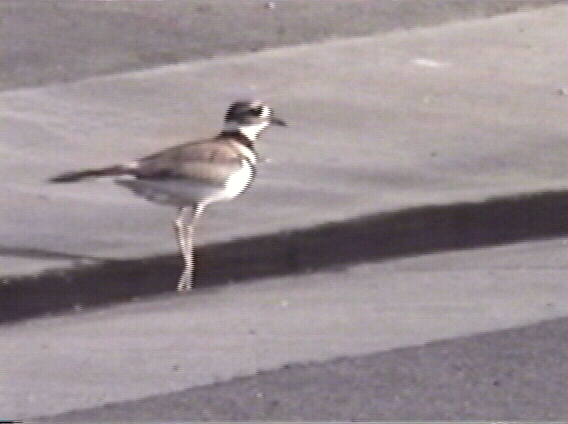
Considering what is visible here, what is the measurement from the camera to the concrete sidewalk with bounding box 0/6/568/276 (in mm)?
7973

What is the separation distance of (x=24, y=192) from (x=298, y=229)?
1.24m

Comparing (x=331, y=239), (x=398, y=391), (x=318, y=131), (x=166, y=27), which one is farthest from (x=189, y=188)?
(x=166, y=27)

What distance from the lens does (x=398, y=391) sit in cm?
634

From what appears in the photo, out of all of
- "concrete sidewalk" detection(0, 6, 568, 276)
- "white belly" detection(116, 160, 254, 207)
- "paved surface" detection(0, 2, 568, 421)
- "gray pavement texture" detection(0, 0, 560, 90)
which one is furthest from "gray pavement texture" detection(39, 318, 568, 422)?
"gray pavement texture" detection(0, 0, 560, 90)

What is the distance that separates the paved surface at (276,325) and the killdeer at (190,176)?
0.37m

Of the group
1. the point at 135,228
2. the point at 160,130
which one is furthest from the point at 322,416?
the point at 160,130

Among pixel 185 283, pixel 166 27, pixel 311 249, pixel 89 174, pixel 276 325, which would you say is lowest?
pixel 276 325

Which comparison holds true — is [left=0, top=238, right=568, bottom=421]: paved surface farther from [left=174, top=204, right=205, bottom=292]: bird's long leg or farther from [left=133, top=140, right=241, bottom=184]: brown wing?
[left=133, top=140, right=241, bottom=184]: brown wing

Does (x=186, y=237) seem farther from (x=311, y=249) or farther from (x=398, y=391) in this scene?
(x=398, y=391)

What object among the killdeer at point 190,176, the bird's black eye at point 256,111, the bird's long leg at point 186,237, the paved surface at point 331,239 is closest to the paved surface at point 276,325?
the paved surface at point 331,239

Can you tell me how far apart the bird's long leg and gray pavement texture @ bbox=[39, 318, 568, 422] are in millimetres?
1051

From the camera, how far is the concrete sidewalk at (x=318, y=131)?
7.97 meters

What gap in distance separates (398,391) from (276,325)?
837mm

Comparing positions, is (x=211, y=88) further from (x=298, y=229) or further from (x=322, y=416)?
(x=322, y=416)
